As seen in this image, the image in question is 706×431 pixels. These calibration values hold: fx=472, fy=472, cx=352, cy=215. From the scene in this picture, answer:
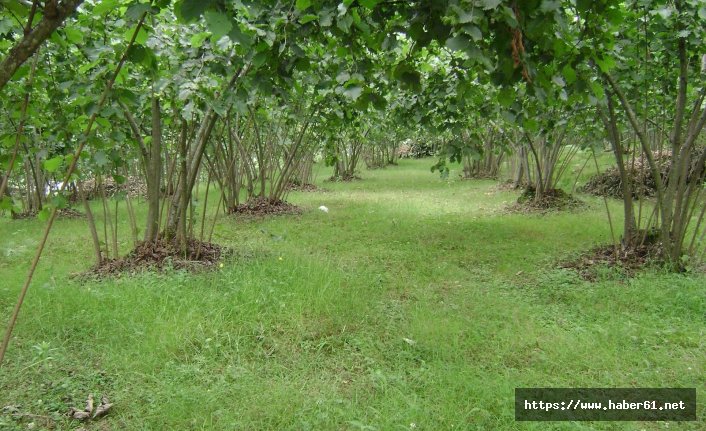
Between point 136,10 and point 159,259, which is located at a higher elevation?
point 136,10

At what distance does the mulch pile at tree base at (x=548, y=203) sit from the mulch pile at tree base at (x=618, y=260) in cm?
390

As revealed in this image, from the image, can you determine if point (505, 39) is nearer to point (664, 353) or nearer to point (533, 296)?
point (664, 353)

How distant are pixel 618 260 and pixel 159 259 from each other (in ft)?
16.4

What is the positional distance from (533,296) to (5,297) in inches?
190

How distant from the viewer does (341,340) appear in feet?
11.4

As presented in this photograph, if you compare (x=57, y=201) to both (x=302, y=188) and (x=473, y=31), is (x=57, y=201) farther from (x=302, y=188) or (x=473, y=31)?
(x=302, y=188)

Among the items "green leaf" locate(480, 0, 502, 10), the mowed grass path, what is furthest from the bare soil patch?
"green leaf" locate(480, 0, 502, 10)

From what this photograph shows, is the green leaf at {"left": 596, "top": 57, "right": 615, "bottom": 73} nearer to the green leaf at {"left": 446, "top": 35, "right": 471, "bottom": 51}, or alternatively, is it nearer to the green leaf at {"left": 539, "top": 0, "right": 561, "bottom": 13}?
the green leaf at {"left": 539, "top": 0, "right": 561, "bottom": 13}

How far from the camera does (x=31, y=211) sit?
10.1 metres

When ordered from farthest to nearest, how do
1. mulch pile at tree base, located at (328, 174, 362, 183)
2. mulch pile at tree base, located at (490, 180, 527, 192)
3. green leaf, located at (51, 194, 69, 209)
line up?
mulch pile at tree base, located at (328, 174, 362, 183)
mulch pile at tree base, located at (490, 180, 527, 192)
green leaf, located at (51, 194, 69, 209)

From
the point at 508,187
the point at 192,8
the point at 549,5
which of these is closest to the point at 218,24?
the point at 192,8

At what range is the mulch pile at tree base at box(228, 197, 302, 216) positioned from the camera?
30.2 feet

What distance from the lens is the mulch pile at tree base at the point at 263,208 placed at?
30.2 feet

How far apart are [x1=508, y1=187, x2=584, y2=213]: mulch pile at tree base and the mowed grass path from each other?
3.82 metres
